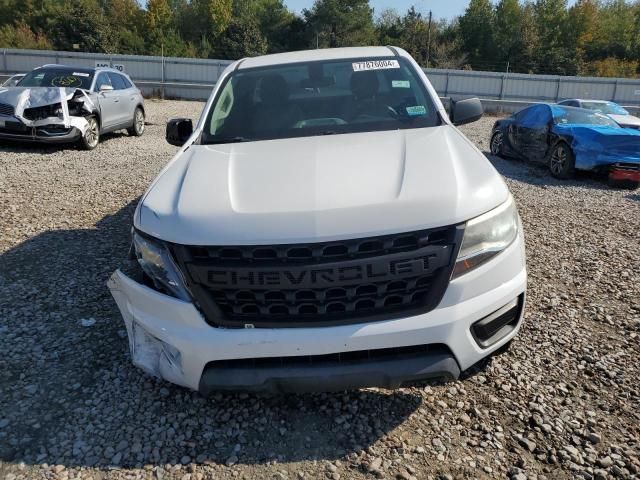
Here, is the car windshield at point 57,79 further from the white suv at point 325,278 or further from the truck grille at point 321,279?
the truck grille at point 321,279

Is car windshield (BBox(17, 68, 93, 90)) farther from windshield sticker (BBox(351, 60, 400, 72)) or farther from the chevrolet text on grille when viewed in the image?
the chevrolet text on grille

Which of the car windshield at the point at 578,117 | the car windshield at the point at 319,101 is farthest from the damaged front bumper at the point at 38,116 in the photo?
the car windshield at the point at 578,117

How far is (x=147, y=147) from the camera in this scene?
433 inches

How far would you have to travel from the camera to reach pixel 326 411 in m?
2.61

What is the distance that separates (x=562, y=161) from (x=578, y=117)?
1.12m

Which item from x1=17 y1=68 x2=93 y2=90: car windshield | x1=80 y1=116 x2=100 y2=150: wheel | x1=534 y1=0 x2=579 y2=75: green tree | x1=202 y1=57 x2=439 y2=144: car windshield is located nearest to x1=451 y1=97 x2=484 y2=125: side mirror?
x1=202 y1=57 x2=439 y2=144: car windshield

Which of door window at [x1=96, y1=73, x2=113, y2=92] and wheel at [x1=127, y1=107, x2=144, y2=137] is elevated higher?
door window at [x1=96, y1=73, x2=113, y2=92]

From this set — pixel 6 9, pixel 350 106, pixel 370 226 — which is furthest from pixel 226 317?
pixel 6 9

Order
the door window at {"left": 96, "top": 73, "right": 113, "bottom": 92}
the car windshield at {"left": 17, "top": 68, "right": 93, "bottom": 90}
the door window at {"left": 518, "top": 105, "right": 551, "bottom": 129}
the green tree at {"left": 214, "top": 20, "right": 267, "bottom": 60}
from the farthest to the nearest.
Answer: the green tree at {"left": 214, "top": 20, "right": 267, "bottom": 60} → the door window at {"left": 96, "top": 73, "right": 113, "bottom": 92} → the car windshield at {"left": 17, "top": 68, "right": 93, "bottom": 90} → the door window at {"left": 518, "top": 105, "right": 551, "bottom": 129}

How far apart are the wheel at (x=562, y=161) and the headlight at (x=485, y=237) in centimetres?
711

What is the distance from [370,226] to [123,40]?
52.0 meters

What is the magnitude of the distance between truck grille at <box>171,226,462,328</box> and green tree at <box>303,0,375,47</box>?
5164 centimetres

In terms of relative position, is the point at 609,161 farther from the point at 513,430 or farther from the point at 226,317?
the point at 226,317

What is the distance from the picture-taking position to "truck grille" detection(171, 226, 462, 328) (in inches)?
83.4
